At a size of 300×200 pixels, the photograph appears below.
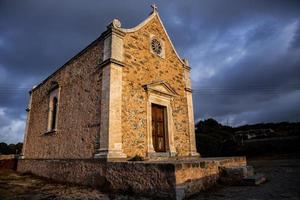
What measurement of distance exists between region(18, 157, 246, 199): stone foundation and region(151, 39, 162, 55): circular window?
17.8ft

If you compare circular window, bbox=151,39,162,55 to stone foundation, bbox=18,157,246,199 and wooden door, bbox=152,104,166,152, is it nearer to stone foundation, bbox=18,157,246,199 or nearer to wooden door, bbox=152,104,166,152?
wooden door, bbox=152,104,166,152

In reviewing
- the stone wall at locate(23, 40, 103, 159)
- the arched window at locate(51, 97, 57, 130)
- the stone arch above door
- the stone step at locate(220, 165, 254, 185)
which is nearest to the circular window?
the stone arch above door

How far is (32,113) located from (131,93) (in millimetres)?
9376

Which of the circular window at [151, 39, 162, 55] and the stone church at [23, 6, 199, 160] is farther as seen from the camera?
the circular window at [151, 39, 162, 55]

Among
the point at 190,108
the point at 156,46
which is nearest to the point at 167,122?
the point at 190,108

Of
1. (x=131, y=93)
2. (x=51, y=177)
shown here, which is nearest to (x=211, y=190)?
(x=131, y=93)

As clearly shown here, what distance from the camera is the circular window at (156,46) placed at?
9.55 metres

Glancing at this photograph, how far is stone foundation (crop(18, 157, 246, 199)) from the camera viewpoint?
176 inches

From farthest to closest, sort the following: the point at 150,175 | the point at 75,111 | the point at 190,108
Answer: the point at 190,108 → the point at 75,111 → the point at 150,175

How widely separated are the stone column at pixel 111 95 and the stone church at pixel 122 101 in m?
0.03

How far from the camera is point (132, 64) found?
320 inches

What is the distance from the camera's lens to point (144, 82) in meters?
8.47

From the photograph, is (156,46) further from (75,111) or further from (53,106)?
(53,106)

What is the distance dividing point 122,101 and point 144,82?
1548 millimetres
